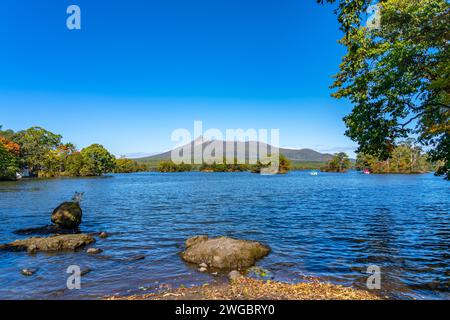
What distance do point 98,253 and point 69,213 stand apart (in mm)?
9003

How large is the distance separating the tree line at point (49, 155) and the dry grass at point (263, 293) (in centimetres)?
14955

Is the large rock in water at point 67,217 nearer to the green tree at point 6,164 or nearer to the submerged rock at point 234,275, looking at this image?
the submerged rock at point 234,275

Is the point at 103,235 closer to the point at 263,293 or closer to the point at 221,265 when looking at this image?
the point at 221,265

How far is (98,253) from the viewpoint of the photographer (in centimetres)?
1823

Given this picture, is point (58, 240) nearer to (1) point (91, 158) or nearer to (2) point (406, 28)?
(2) point (406, 28)

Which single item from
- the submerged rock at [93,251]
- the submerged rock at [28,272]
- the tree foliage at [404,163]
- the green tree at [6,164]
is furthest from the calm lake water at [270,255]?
the tree foliage at [404,163]

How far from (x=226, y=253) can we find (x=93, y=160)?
168 m

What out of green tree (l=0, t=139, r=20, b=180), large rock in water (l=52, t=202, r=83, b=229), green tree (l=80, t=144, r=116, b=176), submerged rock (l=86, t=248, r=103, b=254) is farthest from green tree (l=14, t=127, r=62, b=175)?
submerged rock (l=86, t=248, r=103, b=254)

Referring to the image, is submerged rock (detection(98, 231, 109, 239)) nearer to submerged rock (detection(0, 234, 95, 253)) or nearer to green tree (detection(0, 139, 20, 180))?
submerged rock (detection(0, 234, 95, 253))

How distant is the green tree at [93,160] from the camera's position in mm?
159050

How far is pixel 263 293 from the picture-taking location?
10359 millimetres

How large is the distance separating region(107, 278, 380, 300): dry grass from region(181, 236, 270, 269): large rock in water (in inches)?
138

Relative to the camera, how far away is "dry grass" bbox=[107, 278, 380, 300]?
9.97m
